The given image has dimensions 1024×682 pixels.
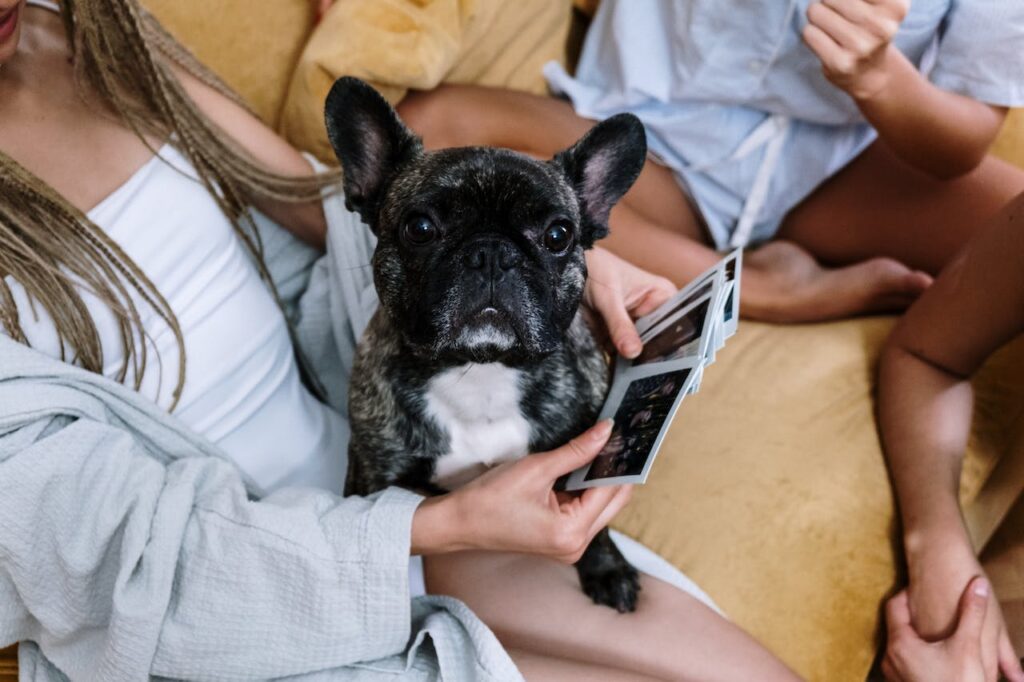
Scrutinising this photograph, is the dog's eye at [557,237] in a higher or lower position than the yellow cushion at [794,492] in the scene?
higher

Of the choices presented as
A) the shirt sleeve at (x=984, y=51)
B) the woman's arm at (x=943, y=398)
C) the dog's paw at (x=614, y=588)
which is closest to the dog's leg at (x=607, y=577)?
the dog's paw at (x=614, y=588)

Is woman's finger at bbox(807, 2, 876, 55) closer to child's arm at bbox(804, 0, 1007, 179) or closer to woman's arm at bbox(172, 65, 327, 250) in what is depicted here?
child's arm at bbox(804, 0, 1007, 179)

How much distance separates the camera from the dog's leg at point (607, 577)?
1062 millimetres

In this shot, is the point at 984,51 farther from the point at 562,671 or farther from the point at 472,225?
the point at 562,671

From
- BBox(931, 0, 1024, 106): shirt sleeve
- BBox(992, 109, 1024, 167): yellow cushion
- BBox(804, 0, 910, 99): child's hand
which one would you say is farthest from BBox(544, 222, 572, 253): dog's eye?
BBox(992, 109, 1024, 167): yellow cushion

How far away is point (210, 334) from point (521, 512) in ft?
1.69

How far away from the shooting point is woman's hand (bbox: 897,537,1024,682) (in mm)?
1094

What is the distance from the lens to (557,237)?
0.94 m

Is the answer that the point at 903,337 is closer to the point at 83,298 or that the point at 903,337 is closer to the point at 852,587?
the point at 852,587

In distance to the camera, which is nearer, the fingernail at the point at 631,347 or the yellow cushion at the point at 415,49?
the fingernail at the point at 631,347

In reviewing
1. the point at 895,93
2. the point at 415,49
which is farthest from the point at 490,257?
the point at 895,93

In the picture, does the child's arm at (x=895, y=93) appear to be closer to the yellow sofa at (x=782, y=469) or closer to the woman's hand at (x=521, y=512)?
the yellow sofa at (x=782, y=469)

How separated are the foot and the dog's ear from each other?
1.78 feet

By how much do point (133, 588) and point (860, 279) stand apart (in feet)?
4.31
